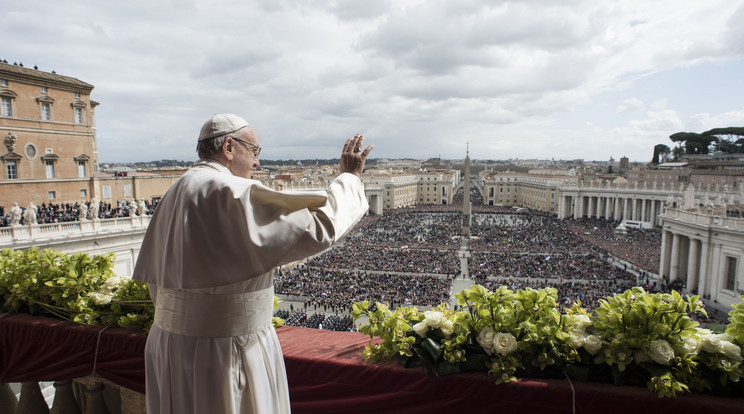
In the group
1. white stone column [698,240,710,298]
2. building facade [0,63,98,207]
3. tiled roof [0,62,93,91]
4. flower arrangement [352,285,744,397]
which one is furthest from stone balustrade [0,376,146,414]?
white stone column [698,240,710,298]

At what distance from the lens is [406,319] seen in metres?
2.79

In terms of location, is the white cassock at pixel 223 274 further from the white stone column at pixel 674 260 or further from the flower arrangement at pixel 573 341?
the white stone column at pixel 674 260

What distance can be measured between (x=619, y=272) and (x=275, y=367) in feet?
101

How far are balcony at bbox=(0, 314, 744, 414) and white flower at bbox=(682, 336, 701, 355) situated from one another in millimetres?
216

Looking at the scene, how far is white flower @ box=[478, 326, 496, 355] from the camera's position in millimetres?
2379

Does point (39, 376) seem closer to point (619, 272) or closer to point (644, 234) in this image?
point (619, 272)

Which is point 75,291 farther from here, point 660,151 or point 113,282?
point 660,151

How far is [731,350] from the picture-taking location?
2.11 meters

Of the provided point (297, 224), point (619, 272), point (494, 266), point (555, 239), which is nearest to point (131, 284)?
point (297, 224)

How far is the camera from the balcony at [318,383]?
2.23 meters

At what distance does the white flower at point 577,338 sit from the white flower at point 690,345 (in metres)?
0.46

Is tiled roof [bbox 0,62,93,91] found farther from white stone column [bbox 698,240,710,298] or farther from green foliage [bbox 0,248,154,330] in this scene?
white stone column [bbox 698,240,710,298]

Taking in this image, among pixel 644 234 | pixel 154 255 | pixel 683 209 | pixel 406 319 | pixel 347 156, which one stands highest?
pixel 347 156

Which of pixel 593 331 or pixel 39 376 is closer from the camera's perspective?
pixel 593 331
